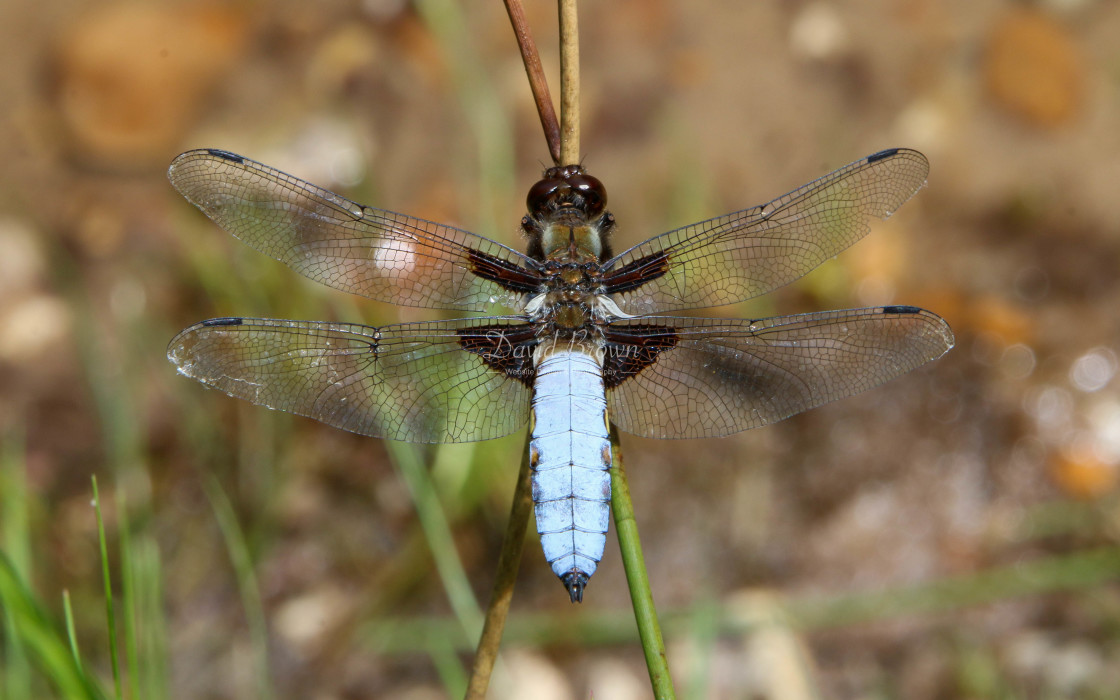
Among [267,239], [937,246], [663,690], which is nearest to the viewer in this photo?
[663,690]

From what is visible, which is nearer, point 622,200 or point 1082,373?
point 1082,373

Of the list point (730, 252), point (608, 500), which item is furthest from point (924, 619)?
point (608, 500)

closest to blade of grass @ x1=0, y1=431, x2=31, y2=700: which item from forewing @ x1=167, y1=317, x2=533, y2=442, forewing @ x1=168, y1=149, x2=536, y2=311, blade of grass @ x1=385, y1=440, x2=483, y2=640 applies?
forewing @ x1=167, y1=317, x2=533, y2=442

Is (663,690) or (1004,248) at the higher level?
(1004,248)

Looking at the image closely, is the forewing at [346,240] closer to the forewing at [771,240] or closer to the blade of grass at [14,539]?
the forewing at [771,240]

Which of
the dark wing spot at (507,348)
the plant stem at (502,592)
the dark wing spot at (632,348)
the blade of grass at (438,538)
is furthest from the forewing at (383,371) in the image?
the blade of grass at (438,538)

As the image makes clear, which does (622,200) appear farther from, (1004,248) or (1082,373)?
(1082,373)
